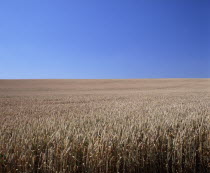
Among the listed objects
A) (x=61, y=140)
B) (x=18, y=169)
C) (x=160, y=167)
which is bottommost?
(x=160, y=167)

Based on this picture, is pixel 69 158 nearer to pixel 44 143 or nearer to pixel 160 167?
pixel 44 143

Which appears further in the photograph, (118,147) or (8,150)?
(118,147)

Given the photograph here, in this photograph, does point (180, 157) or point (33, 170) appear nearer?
point (33, 170)

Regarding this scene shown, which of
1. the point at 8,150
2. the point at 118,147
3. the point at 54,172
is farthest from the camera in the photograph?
the point at 118,147

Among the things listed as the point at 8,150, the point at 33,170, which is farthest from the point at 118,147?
the point at 8,150

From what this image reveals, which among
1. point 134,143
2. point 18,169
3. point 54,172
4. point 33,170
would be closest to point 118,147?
point 134,143

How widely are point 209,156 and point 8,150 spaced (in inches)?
142

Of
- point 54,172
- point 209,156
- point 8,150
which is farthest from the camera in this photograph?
point 209,156

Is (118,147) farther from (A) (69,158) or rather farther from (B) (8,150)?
(B) (8,150)

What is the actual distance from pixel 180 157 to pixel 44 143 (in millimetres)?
2543

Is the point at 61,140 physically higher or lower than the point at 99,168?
higher

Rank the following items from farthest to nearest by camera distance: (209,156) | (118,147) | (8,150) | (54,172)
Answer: (209,156)
(118,147)
(8,150)
(54,172)

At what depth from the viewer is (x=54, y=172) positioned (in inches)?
105

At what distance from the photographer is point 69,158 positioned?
9.43ft
